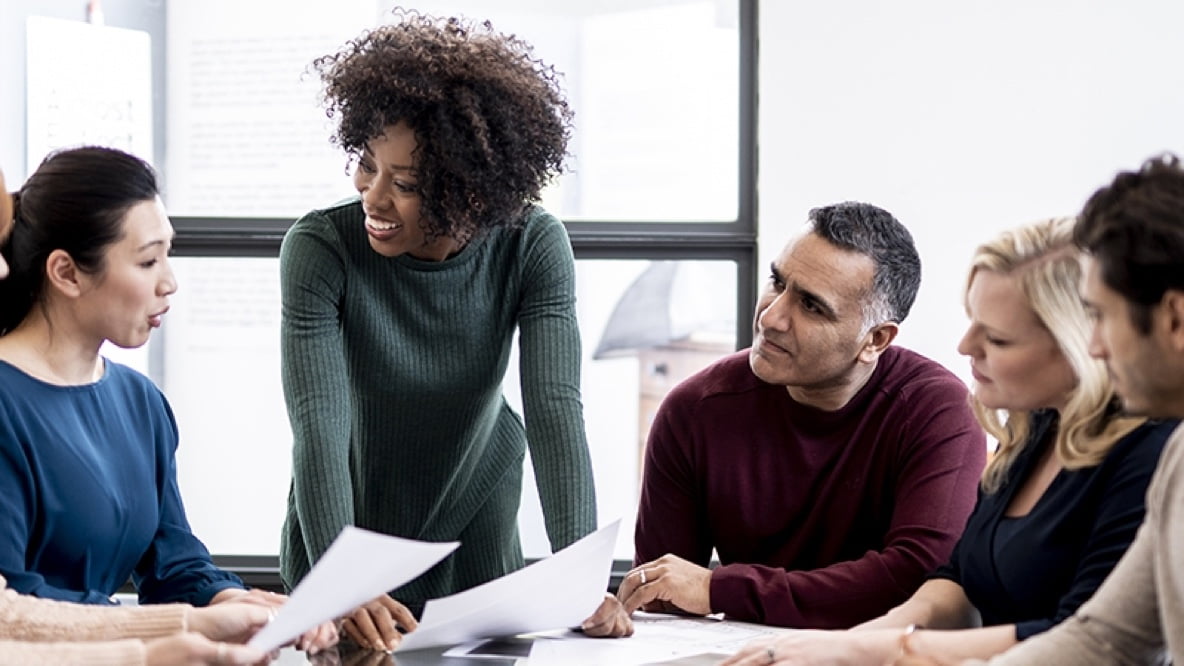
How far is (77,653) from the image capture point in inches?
63.1

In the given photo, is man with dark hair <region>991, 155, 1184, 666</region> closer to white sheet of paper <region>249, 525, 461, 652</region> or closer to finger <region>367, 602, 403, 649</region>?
white sheet of paper <region>249, 525, 461, 652</region>

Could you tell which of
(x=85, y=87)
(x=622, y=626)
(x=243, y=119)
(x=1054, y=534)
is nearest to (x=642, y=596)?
(x=622, y=626)

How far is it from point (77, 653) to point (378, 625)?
0.38 meters

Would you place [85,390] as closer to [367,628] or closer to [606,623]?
[367,628]

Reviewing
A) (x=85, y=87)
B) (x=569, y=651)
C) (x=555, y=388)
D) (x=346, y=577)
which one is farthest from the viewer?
(x=85, y=87)

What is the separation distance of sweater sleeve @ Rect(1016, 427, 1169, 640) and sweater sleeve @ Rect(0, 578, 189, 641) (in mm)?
970

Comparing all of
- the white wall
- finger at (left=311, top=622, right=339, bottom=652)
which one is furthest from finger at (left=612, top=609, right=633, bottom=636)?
the white wall

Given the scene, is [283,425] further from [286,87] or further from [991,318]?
[991,318]

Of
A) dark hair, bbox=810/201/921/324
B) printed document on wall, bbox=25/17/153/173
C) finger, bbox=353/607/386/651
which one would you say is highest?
printed document on wall, bbox=25/17/153/173

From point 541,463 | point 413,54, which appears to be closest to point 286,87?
point 413,54

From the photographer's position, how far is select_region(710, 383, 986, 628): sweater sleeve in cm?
204

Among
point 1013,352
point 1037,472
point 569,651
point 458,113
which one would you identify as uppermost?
point 458,113

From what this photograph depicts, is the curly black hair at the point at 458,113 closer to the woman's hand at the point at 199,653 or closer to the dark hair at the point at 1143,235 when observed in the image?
the woman's hand at the point at 199,653

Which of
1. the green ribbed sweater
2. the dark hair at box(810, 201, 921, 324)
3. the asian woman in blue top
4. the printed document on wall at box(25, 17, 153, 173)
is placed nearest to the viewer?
the asian woman in blue top
